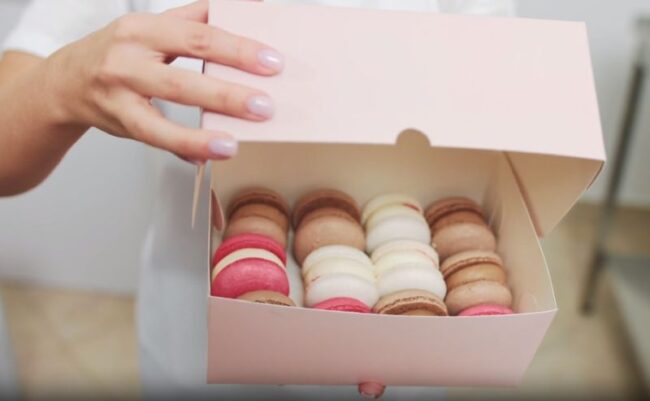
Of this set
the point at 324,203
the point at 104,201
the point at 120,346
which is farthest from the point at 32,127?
the point at 120,346

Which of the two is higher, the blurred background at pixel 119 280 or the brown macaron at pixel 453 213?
the blurred background at pixel 119 280

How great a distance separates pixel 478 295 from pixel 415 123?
18 cm

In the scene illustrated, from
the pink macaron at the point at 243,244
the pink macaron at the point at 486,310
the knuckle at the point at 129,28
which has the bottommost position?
the pink macaron at the point at 486,310

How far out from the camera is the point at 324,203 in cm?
72

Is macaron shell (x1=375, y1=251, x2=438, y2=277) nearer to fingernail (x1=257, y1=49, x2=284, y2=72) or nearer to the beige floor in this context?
fingernail (x1=257, y1=49, x2=284, y2=72)

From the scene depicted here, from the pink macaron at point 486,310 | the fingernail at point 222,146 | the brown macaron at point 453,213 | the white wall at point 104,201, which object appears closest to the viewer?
the fingernail at point 222,146

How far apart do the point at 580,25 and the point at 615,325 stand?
4.68ft

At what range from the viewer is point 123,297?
6.31ft

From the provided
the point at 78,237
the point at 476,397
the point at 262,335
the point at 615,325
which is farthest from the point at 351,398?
the point at 615,325

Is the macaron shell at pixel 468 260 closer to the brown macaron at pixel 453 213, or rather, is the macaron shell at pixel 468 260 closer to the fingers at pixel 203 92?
the brown macaron at pixel 453 213

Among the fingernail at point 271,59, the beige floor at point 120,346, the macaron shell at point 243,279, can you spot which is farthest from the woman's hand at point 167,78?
the beige floor at point 120,346

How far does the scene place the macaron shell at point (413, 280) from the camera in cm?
65

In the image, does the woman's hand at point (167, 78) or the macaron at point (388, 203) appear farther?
the macaron at point (388, 203)

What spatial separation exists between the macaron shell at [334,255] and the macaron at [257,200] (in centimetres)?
6
